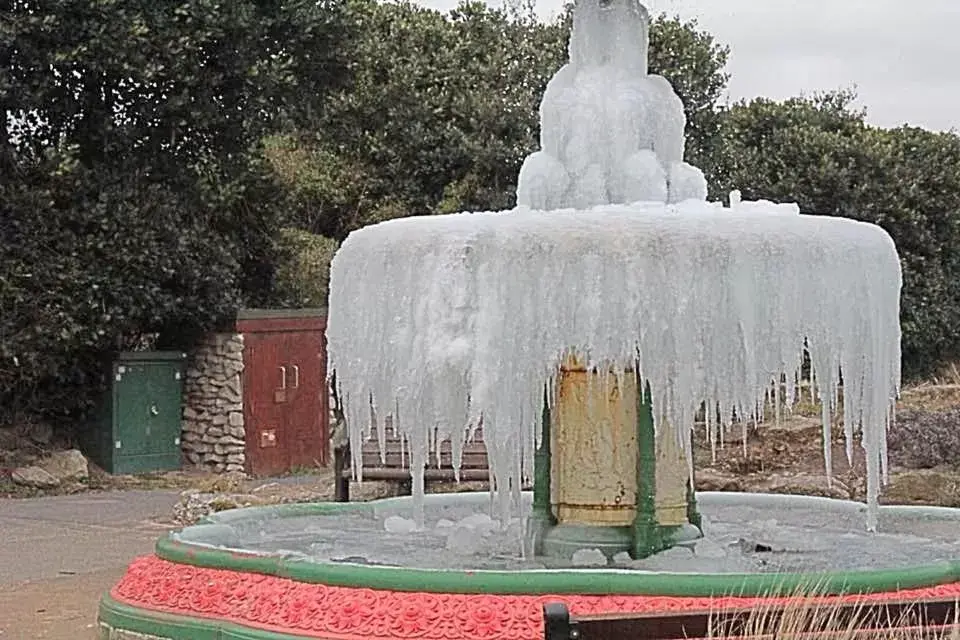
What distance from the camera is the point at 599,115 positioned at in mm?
7551

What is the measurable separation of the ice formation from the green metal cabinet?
12.3 meters

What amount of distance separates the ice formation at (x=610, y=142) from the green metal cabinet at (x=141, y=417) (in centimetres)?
1232

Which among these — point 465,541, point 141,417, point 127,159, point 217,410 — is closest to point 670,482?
point 465,541

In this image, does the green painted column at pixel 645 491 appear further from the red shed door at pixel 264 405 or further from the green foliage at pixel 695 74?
the green foliage at pixel 695 74

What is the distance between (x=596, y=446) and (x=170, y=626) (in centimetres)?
216

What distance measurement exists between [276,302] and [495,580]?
1607 cm

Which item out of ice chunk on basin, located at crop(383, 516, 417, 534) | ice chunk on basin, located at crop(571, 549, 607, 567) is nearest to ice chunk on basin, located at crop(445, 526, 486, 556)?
ice chunk on basin, located at crop(383, 516, 417, 534)

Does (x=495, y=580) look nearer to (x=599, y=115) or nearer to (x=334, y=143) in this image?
(x=599, y=115)

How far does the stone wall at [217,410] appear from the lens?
19.8 metres

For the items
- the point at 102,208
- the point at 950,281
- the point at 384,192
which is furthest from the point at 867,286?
the point at 950,281

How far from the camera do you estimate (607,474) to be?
7414mm

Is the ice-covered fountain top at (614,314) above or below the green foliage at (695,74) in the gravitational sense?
below

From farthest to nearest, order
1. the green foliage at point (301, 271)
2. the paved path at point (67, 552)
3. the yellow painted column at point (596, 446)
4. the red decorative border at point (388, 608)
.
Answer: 1. the green foliage at point (301, 271)
2. the paved path at point (67, 552)
3. the yellow painted column at point (596, 446)
4. the red decorative border at point (388, 608)

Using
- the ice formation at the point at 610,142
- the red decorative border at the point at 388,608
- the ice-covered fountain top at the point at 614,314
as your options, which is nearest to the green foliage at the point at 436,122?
the ice formation at the point at 610,142
